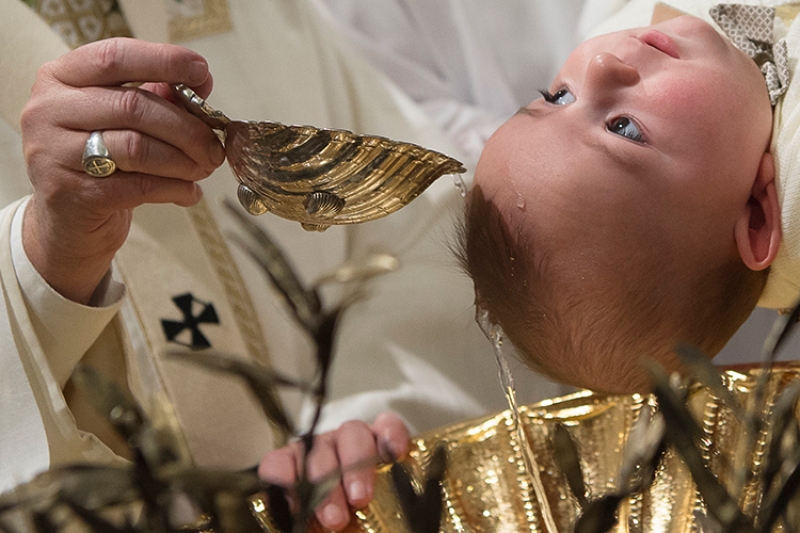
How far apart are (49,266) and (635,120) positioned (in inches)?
21.9

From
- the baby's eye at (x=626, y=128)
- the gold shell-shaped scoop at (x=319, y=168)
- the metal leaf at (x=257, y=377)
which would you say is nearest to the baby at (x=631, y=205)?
the baby's eye at (x=626, y=128)

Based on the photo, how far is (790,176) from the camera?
0.66 m

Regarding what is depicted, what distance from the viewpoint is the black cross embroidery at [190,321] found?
944 millimetres

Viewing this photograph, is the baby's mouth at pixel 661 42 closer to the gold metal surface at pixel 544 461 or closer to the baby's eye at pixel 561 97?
the baby's eye at pixel 561 97

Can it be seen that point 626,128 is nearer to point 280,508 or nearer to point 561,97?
point 561,97

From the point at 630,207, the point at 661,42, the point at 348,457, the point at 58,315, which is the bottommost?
the point at 348,457

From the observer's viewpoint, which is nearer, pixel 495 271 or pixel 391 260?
pixel 391 260

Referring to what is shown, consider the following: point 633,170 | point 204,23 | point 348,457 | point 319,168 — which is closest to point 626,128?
point 633,170

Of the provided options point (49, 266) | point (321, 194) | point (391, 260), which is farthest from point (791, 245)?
point (49, 266)

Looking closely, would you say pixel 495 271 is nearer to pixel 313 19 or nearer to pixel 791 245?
pixel 791 245

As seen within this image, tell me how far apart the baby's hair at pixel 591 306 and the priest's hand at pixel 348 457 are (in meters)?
0.18

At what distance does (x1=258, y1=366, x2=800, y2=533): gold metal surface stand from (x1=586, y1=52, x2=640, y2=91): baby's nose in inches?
11.5

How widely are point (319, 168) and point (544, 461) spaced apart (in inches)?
16.8

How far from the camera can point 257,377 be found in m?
0.20
